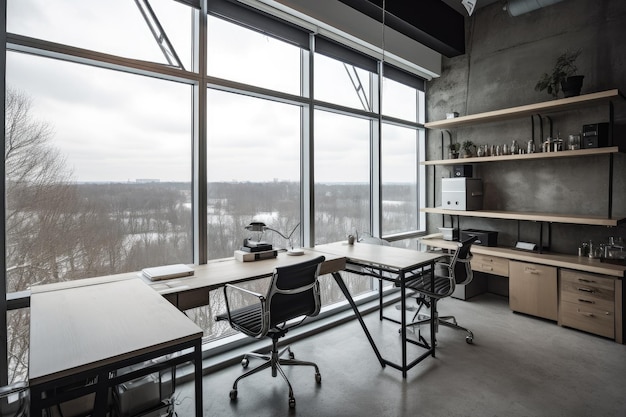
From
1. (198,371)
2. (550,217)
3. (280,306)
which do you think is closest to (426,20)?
(550,217)

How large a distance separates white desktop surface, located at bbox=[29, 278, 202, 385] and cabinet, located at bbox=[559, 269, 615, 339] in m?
3.86

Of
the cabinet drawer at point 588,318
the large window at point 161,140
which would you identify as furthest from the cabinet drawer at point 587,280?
the large window at point 161,140

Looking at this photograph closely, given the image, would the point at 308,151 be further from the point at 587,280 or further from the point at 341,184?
the point at 587,280

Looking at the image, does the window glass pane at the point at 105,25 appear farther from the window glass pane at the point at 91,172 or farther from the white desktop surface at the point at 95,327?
the white desktop surface at the point at 95,327

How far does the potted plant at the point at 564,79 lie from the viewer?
3.80 m

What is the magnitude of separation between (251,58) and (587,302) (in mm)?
4206

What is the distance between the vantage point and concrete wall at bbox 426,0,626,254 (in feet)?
12.7

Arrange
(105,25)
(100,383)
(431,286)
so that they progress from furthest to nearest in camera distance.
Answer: (431,286), (105,25), (100,383)

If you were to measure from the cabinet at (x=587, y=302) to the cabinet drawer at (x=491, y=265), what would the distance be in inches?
24.1

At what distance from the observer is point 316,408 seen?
2.40m

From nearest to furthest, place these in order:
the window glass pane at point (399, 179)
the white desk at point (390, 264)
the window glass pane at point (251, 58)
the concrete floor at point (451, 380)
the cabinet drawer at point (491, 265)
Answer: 1. the concrete floor at point (451, 380)
2. the white desk at point (390, 264)
3. the window glass pane at point (251, 58)
4. the cabinet drawer at point (491, 265)
5. the window glass pane at point (399, 179)

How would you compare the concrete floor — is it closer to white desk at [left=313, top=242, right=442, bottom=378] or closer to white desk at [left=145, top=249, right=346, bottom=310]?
white desk at [left=313, top=242, right=442, bottom=378]

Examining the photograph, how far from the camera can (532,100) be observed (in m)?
4.46

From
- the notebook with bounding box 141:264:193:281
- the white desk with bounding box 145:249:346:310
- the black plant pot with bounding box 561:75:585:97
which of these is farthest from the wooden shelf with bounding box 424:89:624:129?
the notebook with bounding box 141:264:193:281
